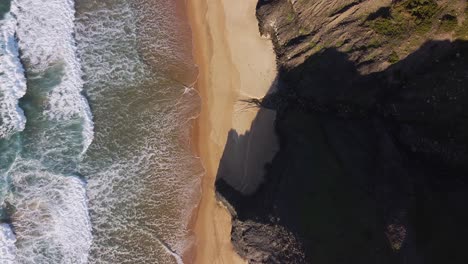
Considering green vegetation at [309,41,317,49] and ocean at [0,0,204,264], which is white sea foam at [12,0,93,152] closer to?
ocean at [0,0,204,264]

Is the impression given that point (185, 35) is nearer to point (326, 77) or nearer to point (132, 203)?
point (326, 77)

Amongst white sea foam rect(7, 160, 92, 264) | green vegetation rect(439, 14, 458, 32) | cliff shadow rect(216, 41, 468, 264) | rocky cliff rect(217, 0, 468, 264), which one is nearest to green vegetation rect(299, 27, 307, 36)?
rocky cliff rect(217, 0, 468, 264)

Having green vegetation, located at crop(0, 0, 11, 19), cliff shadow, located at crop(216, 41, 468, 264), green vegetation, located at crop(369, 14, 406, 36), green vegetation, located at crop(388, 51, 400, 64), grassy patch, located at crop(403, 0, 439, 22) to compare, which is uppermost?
green vegetation, located at crop(0, 0, 11, 19)

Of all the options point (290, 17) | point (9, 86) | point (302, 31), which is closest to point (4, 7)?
point (9, 86)

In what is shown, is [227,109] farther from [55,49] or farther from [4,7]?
[4,7]

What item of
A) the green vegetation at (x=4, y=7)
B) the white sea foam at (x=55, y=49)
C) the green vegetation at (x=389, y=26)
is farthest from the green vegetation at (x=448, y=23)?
the green vegetation at (x=4, y=7)
